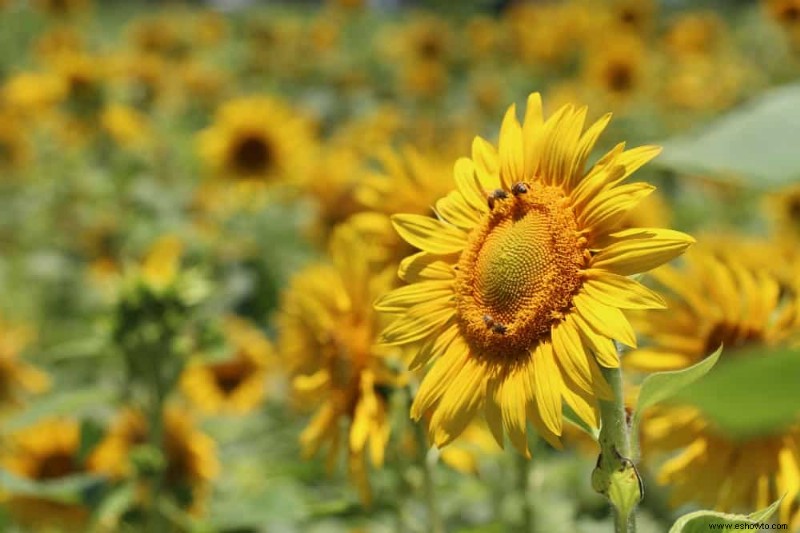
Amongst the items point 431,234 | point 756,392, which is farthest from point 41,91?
point 756,392

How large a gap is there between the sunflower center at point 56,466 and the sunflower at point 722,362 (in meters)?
1.37

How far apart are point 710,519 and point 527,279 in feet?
0.95

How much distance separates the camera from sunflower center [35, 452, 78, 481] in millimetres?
2205

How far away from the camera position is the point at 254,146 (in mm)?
4379

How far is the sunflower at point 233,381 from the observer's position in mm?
3127

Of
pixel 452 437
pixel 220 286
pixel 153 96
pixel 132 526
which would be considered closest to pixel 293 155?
pixel 220 286

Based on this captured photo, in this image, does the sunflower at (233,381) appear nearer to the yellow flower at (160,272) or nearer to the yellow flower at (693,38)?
the yellow flower at (160,272)

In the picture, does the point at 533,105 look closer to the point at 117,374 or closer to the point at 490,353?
the point at 490,353

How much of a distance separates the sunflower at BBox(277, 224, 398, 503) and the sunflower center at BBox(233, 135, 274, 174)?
2779mm

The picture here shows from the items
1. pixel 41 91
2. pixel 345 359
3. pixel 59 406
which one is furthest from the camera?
pixel 41 91

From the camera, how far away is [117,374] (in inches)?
137

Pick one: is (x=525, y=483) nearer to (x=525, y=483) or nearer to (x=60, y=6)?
(x=525, y=483)

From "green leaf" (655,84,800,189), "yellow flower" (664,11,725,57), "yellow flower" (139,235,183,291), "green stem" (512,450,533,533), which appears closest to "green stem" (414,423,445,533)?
"green stem" (512,450,533,533)

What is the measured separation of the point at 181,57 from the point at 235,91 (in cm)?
45
